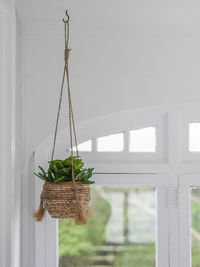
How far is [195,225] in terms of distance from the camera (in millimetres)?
2471

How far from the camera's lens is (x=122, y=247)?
2457 millimetres

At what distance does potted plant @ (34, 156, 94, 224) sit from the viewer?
1.94 m

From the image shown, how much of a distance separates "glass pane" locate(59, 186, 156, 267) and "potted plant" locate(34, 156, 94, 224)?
46 cm

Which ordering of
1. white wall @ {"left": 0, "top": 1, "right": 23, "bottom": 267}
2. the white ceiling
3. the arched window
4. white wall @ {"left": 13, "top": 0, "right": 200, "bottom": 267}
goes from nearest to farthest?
white wall @ {"left": 0, "top": 1, "right": 23, "bottom": 267} < the white ceiling < white wall @ {"left": 13, "top": 0, "right": 200, "bottom": 267} < the arched window

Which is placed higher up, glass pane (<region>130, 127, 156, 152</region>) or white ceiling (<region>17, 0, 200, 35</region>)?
white ceiling (<region>17, 0, 200, 35</region>)

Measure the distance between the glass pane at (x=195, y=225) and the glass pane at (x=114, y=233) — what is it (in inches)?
8.2

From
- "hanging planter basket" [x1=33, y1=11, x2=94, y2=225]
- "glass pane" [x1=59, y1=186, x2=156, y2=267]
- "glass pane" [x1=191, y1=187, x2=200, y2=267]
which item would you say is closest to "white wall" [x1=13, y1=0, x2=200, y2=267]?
"glass pane" [x1=59, y1=186, x2=156, y2=267]

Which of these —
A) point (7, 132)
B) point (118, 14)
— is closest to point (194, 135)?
point (118, 14)

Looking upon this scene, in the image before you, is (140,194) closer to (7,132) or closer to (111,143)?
(111,143)

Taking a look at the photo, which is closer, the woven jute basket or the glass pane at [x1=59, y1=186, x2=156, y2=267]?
the woven jute basket

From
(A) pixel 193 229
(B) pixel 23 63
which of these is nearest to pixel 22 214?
(B) pixel 23 63

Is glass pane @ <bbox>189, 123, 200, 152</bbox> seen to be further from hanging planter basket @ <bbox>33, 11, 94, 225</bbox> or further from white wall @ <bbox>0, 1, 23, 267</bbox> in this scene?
white wall @ <bbox>0, 1, 23, 267</bbox>

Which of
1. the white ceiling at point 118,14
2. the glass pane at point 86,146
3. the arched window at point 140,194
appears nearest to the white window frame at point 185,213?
the arched window at point 140,194

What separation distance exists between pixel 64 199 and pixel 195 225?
2.87 ft
